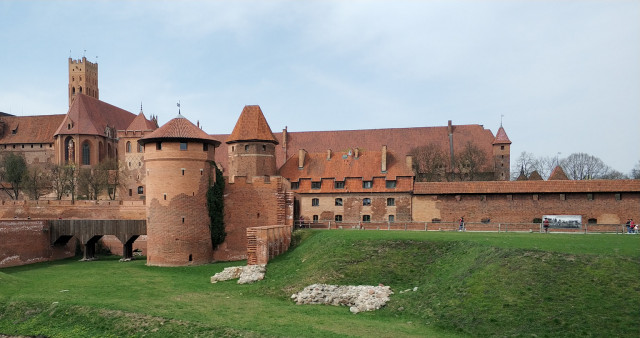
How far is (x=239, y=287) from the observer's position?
990 inches

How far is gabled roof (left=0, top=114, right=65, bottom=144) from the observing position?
80812mm

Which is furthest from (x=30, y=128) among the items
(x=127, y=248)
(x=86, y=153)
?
(x=127, y=248)

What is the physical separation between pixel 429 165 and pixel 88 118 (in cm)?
4878

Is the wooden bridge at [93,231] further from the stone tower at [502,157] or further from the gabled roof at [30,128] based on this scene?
the gabled roof at [30,128]

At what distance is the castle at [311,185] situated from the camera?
1330 inches

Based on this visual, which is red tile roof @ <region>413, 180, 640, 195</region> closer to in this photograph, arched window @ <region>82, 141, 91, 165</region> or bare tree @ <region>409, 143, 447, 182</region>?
bare tree @ <region>409, 143, 447, 182</region>

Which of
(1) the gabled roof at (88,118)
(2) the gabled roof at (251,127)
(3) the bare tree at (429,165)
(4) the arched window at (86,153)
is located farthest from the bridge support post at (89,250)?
(4) the arched window at (86,153)

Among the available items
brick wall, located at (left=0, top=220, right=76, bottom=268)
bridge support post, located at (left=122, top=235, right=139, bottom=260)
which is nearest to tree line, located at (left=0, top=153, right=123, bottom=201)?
brick wall, located at (left=0, top=220, right=76, bottom=268)

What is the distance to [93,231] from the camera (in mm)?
37844

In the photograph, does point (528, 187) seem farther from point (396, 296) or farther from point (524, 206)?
point (396, 296)

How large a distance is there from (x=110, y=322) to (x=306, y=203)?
93.6 feet

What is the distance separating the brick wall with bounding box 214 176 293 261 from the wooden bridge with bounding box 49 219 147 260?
247 inches

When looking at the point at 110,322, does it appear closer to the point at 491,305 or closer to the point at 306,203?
the point at 491,305

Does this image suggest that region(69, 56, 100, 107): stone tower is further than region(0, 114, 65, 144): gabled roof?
Yes
